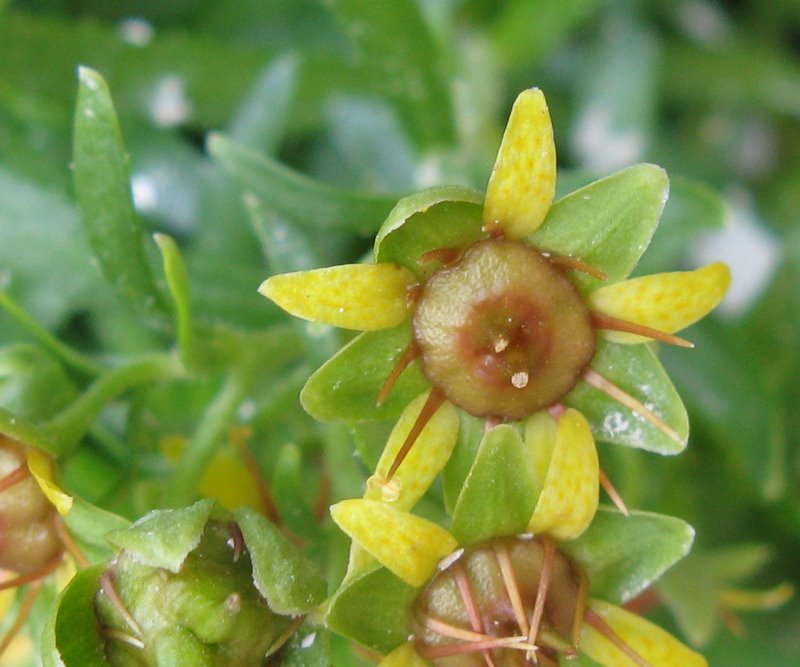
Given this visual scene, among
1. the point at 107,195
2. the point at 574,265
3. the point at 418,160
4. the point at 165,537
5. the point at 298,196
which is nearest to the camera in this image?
the point at 165,537

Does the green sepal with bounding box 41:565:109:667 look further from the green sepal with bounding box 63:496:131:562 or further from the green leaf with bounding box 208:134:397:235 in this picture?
the green leaf with bounding box 208:134:397:235

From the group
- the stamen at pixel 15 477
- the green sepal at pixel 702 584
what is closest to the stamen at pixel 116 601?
the stamen at pixel 15 477

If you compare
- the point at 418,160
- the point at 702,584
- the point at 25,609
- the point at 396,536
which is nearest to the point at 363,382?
the point at 396,536

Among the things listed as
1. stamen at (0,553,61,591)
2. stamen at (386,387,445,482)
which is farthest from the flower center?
stamen at (0,553,61,591)

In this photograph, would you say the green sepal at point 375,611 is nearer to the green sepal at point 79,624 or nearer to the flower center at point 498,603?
the flower center at point 498,603

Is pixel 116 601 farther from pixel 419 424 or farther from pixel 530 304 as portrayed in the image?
pixel 530 304
